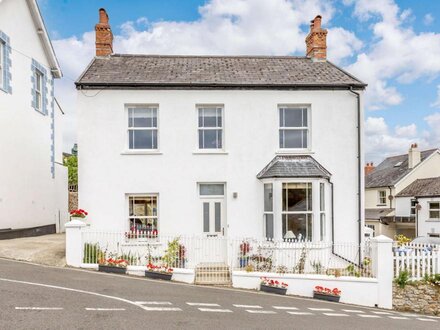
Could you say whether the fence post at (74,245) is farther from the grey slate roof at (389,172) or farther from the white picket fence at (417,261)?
the grey slate roof at (389,172)

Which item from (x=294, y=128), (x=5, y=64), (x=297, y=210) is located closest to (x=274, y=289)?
(x=297, y=210)

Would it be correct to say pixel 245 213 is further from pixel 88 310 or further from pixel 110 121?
pixel 88 310

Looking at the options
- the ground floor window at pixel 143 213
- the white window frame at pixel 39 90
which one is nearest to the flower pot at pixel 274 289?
the ground floor window at pixel 143 213

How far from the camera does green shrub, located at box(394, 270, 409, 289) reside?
10.8m

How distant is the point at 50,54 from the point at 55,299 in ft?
46.7

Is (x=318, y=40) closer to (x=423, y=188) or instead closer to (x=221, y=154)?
(x=221, y=154)

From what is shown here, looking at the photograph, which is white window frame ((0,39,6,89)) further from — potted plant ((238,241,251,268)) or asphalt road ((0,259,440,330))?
potted plant ((238,241,251,268))

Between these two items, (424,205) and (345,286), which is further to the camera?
(424,205)

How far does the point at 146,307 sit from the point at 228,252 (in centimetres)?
578

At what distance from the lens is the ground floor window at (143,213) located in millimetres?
13758

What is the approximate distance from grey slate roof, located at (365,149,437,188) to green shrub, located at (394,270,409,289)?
87.2 feet

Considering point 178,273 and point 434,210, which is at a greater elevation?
point 434,210

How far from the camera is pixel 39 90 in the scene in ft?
57.8

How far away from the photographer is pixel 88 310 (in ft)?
23.9
